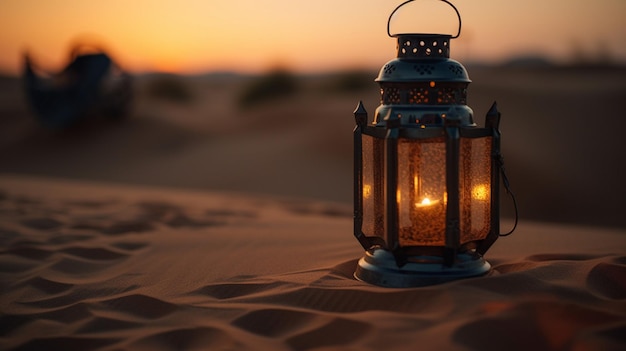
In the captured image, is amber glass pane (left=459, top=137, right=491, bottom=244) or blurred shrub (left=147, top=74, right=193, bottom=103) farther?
blurred shrub (left=147, top=74, right=193, bottom=103)

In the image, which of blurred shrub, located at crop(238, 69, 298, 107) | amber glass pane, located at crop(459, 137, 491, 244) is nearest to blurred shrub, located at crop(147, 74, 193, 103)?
blurred shrub, located at crop(238, 69, 298, 107)

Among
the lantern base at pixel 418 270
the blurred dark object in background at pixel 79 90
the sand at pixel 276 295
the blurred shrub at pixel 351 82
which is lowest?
the sand at pixel 276 295

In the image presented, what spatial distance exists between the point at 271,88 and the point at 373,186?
19712 mm

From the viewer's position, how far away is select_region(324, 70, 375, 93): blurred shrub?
917 inches

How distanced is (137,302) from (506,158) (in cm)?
871

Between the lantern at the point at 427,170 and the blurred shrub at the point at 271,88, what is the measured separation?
19083 mm

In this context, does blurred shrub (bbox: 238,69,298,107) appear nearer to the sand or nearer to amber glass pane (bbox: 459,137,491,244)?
the sand

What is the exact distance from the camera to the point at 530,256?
3.49 metres

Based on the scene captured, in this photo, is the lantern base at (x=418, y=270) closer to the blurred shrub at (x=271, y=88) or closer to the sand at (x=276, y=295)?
the sand at (x=276, y=295)

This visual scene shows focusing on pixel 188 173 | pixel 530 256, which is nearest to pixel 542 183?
pixel 188 173

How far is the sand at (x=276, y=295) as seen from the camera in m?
2.31

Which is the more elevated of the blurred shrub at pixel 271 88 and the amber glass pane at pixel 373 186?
the blurred shrub at pixel 271 88

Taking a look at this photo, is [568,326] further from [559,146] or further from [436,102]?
[559,146]

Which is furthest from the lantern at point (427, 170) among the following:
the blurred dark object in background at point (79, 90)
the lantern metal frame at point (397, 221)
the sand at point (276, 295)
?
the blurred dark object in background at point (79, 90)
